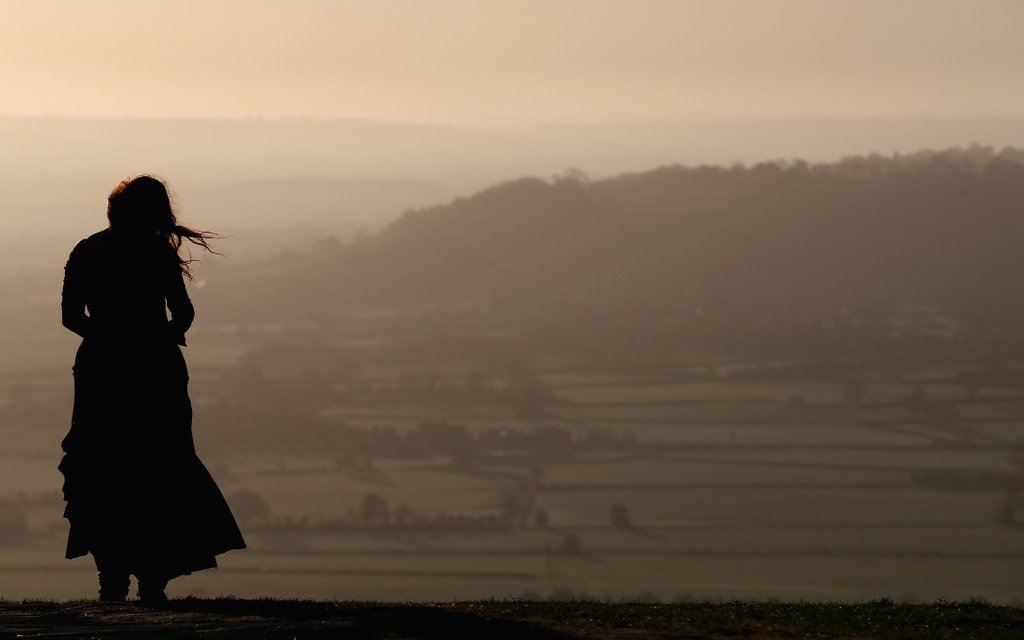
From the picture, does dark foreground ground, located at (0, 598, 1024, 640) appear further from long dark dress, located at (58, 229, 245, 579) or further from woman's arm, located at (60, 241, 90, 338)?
woman's arm, located at (60, 241, 90, 338)

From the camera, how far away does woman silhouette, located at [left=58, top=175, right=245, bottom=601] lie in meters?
10.4

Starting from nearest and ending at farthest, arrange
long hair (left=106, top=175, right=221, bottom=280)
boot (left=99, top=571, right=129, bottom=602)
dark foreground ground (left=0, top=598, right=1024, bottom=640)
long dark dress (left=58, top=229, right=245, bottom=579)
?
1. dark foreground ground (left=0, top=598, right=1024, bottom=640)
2. long hair (left=106, top=175, right=221, bottom=280)
3. long dark dress (left=58, top=229, right=245, bottom=579)
4. boot (left=99, top=571, right=129, bottom=602)

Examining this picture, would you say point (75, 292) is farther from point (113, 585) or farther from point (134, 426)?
point (113, 585)

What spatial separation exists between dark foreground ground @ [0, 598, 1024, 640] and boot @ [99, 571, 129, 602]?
0.25m

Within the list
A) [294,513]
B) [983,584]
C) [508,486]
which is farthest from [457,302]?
[983,584]

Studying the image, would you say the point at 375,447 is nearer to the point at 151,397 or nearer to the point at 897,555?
the point at 897,555

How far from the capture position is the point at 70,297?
10.4 metres

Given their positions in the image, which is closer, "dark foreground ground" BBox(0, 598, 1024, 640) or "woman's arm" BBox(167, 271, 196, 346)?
"dark foreground ground" BBox(0, 598, 1024, 640)

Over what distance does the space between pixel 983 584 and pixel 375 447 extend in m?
48.8

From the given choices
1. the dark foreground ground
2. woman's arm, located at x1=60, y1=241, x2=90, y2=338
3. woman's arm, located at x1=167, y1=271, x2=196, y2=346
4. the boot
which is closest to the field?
the dark foreground ground

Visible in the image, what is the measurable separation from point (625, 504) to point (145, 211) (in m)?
74.5

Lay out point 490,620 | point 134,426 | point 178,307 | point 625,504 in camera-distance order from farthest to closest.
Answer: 1. point 625,504
2. point 134,426
3. point 178,307
4. point 490,620

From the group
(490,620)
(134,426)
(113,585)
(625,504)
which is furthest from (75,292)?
(625,504)

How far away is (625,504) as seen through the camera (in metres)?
83.5
